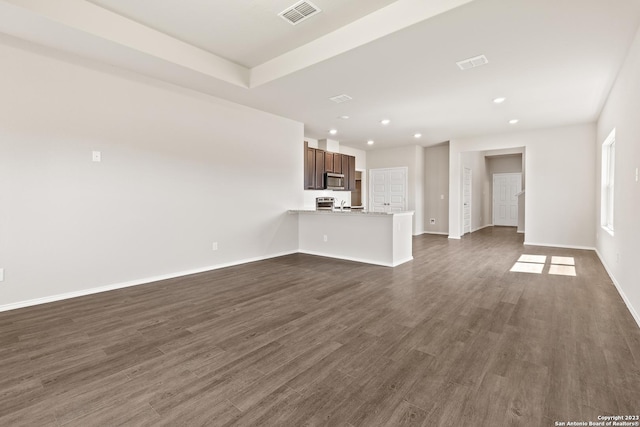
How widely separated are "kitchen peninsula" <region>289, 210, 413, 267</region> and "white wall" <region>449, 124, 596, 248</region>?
3.58m

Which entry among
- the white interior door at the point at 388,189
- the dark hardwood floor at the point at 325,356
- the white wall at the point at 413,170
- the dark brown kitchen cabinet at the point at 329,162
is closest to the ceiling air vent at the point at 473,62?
the dark hardwood floor at the point at 325,356

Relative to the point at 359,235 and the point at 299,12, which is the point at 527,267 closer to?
the point at 359,235

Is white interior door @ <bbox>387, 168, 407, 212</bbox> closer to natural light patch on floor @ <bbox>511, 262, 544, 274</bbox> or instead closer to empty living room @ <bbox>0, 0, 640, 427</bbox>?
empty living room @ <bbox>0, 0, 640, 427</bbox>

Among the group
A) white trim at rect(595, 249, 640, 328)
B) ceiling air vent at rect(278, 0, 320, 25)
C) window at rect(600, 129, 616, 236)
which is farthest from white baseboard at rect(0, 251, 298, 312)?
window at rect(600, 129, 616, 236)

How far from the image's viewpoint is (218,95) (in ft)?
15.6

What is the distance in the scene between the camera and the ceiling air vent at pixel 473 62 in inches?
138

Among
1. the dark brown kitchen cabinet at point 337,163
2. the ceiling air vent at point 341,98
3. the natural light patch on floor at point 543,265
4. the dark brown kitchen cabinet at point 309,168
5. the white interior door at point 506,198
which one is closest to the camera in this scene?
the natural light patch on floor at point 543,265

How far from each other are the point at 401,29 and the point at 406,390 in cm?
304

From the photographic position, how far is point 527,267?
489 centimetres

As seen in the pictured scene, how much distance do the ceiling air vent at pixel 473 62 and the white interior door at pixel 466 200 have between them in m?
5.38

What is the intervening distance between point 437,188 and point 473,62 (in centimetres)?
608

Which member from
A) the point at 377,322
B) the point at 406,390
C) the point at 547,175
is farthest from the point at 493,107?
the point at 406,390

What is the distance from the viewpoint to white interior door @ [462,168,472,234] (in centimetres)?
865

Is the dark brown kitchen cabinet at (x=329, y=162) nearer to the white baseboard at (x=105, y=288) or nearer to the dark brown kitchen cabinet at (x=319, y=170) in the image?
the dark brown kitchen cabinet at (x=319, y=170)
